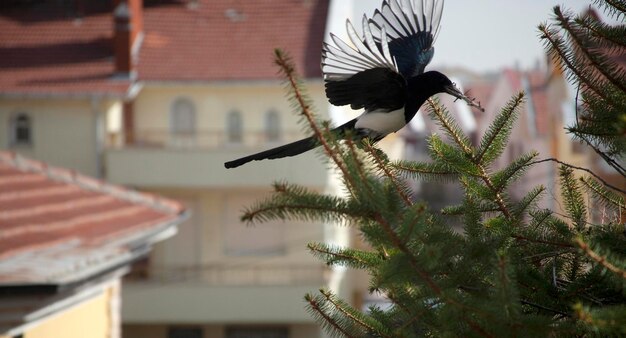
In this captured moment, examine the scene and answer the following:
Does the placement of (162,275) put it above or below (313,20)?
below

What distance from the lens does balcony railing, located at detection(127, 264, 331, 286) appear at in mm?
22391

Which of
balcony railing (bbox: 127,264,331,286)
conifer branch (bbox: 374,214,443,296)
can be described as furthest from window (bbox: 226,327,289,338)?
conifer branch (bbox: 374,214,443,296)

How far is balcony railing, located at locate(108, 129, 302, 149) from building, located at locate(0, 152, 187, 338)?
440 inches

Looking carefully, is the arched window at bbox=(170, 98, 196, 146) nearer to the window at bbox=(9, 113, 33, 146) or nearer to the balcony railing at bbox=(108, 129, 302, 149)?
the balcony railing at bbox=(108, 129, 302, 149)

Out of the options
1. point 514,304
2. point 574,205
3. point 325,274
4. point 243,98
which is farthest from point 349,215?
point 243,98

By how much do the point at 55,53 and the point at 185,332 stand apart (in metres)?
5.91

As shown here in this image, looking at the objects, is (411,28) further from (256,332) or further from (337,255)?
(256,332)

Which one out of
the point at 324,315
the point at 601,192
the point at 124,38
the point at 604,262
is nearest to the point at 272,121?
the point at 124,38

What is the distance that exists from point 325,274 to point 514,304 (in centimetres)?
1978

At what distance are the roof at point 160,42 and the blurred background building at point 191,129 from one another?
28 millimetres

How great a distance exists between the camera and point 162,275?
22828 millimetres

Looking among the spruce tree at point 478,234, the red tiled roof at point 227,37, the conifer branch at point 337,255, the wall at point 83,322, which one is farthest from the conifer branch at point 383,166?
the red tiled roof at point 227,37

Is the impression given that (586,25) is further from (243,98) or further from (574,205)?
(243,98)

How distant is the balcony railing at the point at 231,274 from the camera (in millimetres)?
22391
